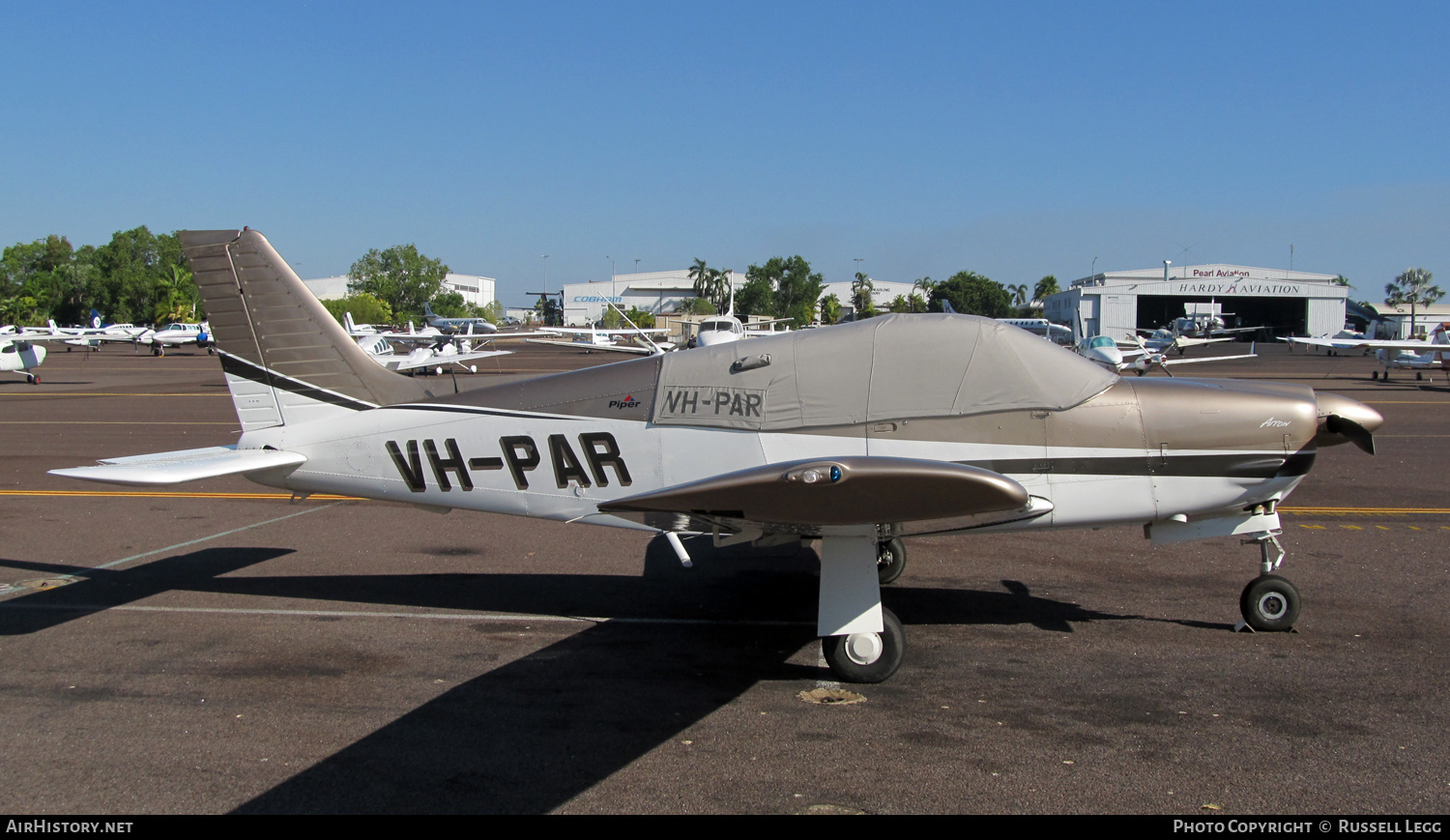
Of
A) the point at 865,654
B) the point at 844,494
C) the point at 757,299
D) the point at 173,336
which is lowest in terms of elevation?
the point at 865,654

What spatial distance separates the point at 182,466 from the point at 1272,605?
748 centimetres

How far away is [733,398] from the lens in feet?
20.3

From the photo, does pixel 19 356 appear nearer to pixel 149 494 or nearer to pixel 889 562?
pixel 149 494

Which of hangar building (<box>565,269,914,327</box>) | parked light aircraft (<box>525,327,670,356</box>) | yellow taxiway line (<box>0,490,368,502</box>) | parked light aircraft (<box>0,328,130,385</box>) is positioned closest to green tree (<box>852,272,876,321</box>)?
hangar building (<box>565,269,914,327</box>)

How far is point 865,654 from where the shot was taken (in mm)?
5617

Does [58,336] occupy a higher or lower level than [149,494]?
higher

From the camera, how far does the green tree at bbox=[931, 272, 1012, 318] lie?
5354 inches

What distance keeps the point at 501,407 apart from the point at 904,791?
3.93 m

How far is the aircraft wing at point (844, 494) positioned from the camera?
171 inches

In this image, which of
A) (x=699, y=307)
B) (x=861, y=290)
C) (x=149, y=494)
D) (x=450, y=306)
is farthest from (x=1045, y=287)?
(x=149, y=494)

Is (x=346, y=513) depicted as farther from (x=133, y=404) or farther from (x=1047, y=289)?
(x=1047, y=289)

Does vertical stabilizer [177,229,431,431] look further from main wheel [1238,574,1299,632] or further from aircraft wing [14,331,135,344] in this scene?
aircraft wing [14,331,135,344]

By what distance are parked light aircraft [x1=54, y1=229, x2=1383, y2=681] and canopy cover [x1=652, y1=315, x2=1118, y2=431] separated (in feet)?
0.04

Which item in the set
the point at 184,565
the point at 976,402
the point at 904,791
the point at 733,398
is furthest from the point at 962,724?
the point at 184,565
